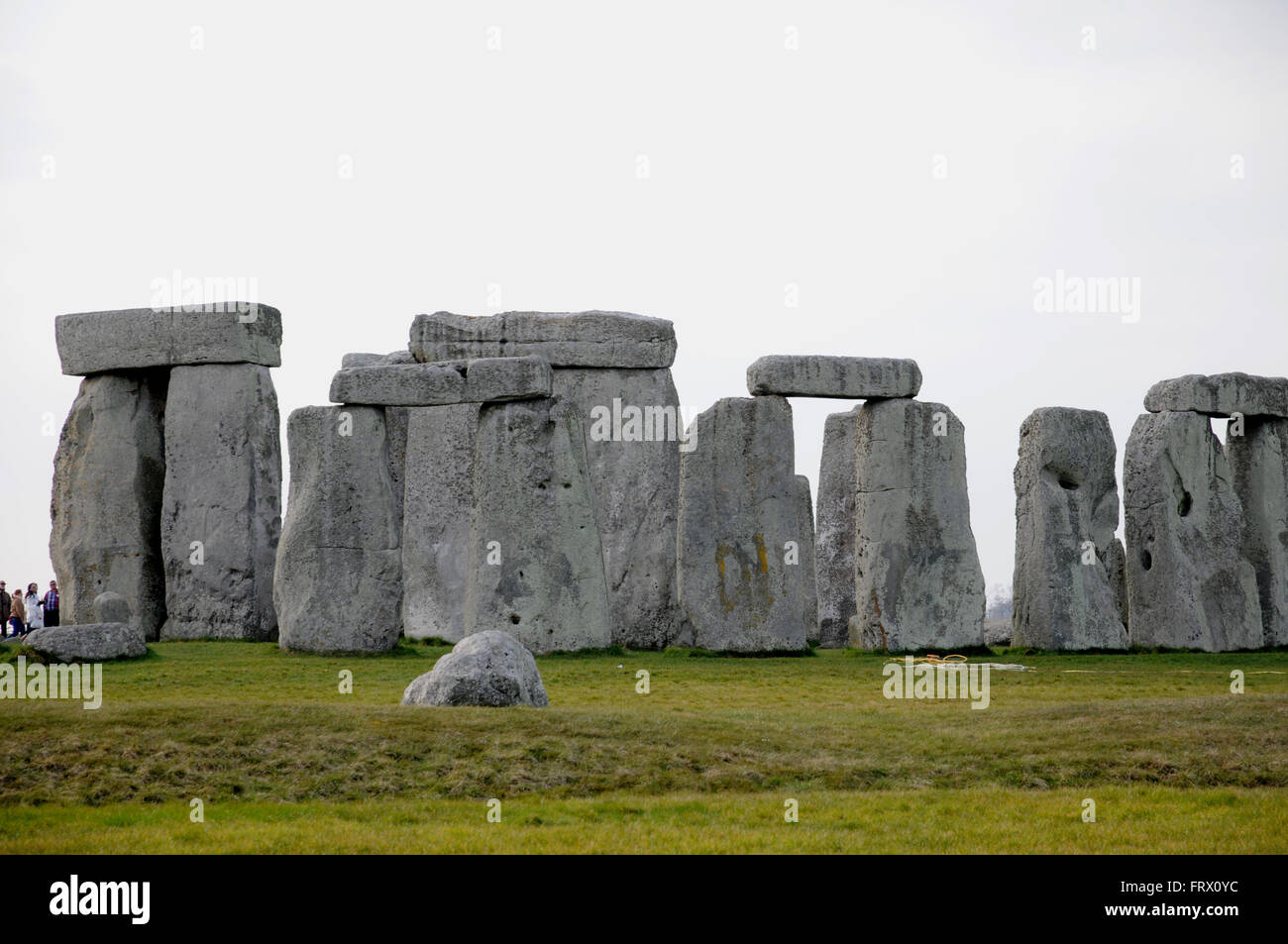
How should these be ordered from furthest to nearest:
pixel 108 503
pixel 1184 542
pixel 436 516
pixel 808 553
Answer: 1. pixel 808 553
2. pixel 436 516
3. pixel 108 503
4. pixel 1184 542

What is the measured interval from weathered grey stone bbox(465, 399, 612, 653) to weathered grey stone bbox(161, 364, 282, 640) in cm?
491

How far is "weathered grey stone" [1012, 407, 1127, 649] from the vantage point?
19953mm

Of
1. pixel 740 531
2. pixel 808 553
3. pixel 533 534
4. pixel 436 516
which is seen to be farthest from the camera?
pixel 808 553

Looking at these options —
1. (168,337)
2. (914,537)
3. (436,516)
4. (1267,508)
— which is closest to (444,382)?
(436,516)

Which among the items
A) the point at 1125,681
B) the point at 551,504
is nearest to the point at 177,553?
the point at 551,504

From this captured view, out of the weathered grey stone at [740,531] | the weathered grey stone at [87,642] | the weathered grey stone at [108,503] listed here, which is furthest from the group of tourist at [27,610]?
the weathered grey stone at [740,531]

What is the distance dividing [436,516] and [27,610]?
6859 mm

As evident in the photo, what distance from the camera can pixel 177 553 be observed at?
2220cm

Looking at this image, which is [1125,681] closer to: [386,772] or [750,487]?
[750,487]

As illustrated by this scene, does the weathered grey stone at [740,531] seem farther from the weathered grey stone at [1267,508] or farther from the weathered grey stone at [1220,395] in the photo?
the weathered grey stone at [1267,508]

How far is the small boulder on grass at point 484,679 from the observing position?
12.3 m

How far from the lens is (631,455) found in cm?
2303

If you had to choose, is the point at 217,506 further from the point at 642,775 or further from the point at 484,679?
the point at 642,775

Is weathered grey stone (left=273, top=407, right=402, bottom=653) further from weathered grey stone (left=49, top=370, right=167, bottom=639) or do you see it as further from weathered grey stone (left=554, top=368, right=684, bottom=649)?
weathered grey stone (left=49, top=370, right=167, bottom=639)
